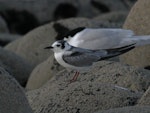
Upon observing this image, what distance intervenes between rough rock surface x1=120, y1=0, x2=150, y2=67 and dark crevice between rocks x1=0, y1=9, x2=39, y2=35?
11.4 m

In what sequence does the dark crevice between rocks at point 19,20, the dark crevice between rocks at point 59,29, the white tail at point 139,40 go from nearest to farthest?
the white tail at point 139,40 < the dark crevice between rocks at point 59,29 < the dark crevice between rocks at point 19,20

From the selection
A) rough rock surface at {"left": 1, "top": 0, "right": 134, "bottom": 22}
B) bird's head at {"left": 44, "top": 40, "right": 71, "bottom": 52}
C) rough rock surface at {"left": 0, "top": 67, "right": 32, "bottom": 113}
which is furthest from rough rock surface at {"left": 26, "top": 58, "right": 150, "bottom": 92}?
rough rock surface at {"left": 1, "top": 0, "right": 134, "bottom": 22}

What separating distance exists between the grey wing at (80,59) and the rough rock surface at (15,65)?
2411mm

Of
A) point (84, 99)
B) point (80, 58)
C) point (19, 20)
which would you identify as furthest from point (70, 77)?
point (19, 20)

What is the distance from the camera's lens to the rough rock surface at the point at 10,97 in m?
5.01

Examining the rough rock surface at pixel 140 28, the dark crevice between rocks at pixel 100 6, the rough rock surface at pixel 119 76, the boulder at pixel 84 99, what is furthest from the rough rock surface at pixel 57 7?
the boulder at pixel 84 99

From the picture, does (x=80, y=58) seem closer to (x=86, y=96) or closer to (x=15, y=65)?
(x=86, y=96)

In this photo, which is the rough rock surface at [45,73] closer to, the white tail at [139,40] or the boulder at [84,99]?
the white tail at [139,40]

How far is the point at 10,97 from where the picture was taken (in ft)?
16.6

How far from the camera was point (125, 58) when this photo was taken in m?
8.93

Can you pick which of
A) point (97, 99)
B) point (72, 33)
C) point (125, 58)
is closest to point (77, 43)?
point (72, 33)

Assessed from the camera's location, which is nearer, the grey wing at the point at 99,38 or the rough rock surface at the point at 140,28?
the grey wing at the point at 99,38

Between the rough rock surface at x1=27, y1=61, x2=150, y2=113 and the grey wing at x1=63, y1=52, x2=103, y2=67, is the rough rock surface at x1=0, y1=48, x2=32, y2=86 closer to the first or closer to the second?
the grey wing at x1=63, y1=52, x2=103, y2=67

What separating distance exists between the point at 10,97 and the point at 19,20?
1540 centimetres
